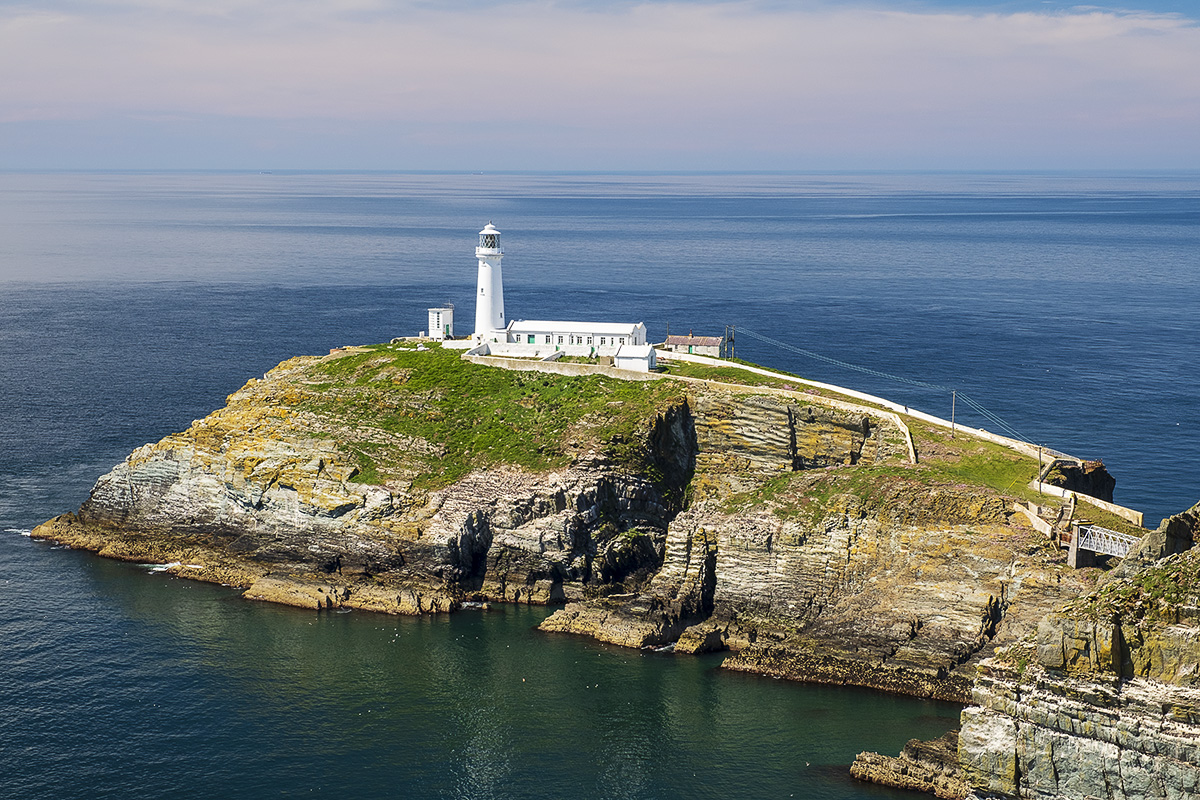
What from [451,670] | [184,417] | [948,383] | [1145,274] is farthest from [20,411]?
[1145,274]

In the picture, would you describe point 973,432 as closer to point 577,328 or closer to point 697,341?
point 697,341

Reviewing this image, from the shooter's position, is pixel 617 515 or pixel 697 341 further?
pixel 697 341

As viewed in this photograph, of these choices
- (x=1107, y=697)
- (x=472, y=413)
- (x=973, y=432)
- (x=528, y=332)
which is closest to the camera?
(x=1107, y=697)

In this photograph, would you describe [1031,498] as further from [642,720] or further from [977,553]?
[642,720]

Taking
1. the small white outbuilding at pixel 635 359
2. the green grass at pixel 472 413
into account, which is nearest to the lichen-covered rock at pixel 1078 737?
the green grass at pixel 472 413

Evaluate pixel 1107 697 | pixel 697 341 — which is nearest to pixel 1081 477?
pixel 1107 697

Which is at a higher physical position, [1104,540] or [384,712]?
[1104,540]

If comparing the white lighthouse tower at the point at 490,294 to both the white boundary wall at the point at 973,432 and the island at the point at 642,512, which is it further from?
the white boundary wall at the point at 973,432
